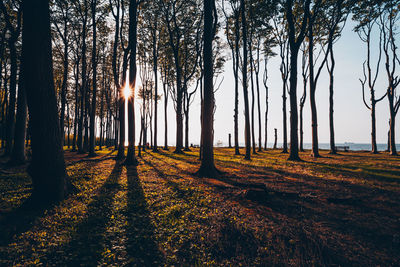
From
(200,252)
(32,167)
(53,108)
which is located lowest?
(200,252)

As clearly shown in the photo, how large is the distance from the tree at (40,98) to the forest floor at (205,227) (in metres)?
0.81

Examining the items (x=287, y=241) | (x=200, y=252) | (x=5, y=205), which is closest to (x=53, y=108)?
(x=5, y=205)

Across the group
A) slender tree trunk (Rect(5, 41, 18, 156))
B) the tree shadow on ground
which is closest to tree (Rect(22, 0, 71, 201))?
the tree shadow on ground

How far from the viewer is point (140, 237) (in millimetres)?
3773

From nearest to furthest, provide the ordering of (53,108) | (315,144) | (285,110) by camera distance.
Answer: (53,108) → (315,144) → (285,110)

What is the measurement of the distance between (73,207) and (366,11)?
101 ft

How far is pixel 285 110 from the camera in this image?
2539 centimetres

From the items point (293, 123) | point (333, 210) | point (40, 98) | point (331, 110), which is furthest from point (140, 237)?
point (331, 110)

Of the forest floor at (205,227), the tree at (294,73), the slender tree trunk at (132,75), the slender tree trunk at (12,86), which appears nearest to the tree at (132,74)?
the slender tree trunk at (132,75)

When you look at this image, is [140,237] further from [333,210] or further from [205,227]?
[333,210]

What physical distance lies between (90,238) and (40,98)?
4.34 m

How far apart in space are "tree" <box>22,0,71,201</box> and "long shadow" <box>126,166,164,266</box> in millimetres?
2483

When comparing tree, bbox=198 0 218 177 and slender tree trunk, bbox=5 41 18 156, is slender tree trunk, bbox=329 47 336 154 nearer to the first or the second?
tree, bbox=198 0 218 177

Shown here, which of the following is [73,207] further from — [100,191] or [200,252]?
[200,252]
